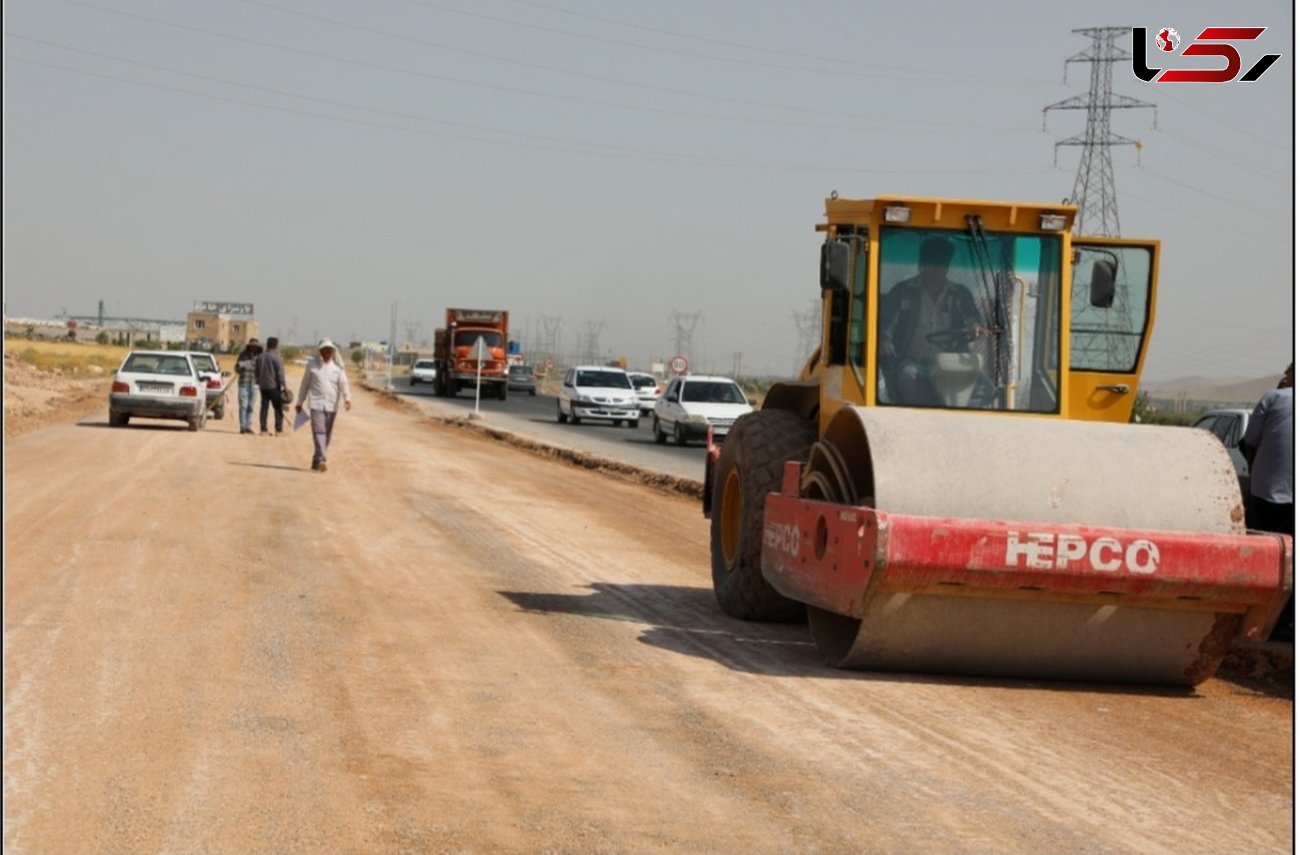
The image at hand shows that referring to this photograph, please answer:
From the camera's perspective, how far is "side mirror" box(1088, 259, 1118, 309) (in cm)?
1105

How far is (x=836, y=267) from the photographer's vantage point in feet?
35.6

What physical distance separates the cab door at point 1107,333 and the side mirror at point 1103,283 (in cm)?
4

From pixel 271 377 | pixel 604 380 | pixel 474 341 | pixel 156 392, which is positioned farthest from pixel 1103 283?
pixel 474 341

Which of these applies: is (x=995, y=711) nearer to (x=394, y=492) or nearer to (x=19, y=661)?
(x=19, y=661)

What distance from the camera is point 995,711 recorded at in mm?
8969

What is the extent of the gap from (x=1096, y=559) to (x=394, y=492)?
13.4m

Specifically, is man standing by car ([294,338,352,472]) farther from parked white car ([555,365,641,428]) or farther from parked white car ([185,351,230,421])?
parked white car ([555,365,641,428])

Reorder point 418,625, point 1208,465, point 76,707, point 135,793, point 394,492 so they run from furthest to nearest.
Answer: point 394,492, point 418,625, point 1208,465, point 76,707, point 135,793

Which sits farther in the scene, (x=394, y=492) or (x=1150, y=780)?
(x=394, y=492)

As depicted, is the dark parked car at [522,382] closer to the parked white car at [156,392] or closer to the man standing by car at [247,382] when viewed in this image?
the parked white car at [156,392]

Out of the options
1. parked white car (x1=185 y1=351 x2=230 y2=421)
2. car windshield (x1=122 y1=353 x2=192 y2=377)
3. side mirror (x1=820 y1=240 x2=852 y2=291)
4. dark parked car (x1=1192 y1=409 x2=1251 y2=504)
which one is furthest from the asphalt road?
side mirror (x1=820 y1=240 x2=852 y2=291)

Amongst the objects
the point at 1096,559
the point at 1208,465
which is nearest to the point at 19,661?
the point at 1096,559

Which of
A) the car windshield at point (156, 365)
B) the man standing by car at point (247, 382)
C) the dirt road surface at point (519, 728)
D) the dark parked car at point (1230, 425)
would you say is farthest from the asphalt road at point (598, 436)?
the dirt road surface at point (519, 728)

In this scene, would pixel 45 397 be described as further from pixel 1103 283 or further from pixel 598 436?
pixel 1103 283
